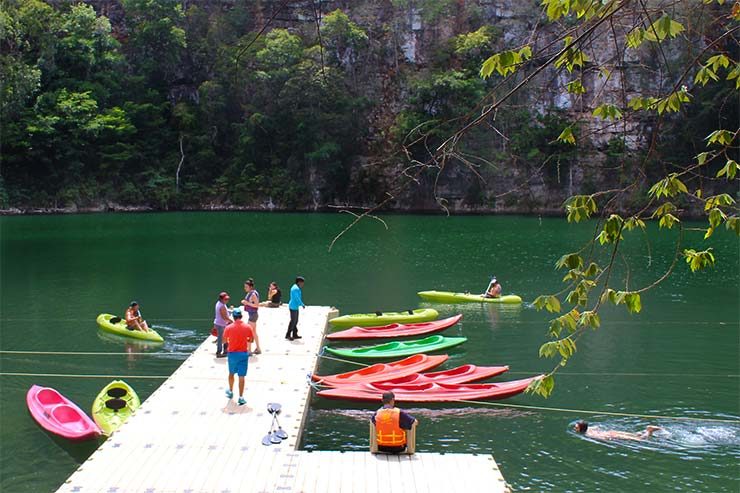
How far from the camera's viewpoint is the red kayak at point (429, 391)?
41.9ft

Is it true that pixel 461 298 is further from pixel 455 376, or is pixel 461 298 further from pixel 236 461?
pixel 236 461

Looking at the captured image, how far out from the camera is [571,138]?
391cm

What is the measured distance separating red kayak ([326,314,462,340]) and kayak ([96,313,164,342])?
421 centimetres

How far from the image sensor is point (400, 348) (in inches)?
642

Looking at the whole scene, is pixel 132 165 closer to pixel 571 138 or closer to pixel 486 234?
pixel 486 234

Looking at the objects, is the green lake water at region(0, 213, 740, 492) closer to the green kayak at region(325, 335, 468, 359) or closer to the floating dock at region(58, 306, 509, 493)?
the green kayak at region(325, 335, 468, 359)

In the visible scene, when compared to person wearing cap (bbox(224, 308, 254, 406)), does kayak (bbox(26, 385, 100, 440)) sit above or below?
below

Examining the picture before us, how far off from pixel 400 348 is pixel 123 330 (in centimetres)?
693

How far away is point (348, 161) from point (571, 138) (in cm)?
5371

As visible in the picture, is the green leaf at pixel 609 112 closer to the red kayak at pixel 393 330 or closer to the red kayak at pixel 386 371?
the red kayak at pixel 386 371

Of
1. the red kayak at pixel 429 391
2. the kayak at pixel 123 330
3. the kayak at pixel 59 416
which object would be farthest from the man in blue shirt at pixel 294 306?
the kayak at pixel 59 416

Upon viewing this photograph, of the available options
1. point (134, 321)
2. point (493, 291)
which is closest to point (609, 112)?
point (134, 321)

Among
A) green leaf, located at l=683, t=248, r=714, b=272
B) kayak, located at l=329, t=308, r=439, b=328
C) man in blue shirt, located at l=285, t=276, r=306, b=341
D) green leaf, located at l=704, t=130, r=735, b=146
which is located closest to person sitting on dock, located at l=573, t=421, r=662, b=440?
man in blue shirt, located at l=285, t=276, r=306, b=341

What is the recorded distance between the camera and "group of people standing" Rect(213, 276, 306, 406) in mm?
10742
